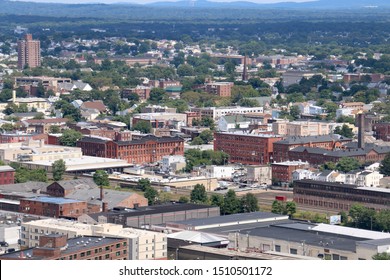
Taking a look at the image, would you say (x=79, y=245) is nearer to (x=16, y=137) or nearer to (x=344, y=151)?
(x=344, y=151)

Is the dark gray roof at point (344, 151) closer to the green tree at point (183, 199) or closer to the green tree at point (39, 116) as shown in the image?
the green tree at point (183, 199)

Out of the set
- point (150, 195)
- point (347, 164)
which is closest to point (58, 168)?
point (150, 195)

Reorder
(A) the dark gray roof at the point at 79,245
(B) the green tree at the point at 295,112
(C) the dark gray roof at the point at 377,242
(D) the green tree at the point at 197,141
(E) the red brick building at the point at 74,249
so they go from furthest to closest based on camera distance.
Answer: (B) the green tree at the point at 295,112 < (D) the green tree at the point at 197,141 < (C) the dark gray roof at the point at 377,242 < (A) the dark gray roof at the point at 79,245 < (E) the red brick building at the point at 74,249

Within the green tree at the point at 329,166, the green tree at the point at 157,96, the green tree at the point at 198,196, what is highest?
the green tree at the point at 198,196

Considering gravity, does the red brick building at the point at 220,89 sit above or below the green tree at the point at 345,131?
below

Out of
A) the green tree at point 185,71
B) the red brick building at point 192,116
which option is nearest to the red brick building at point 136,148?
the red brick building at point 192,116

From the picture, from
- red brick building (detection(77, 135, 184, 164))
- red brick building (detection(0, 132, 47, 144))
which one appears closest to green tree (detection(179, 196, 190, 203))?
red brick building (detection(77, 135, 184, 164))
